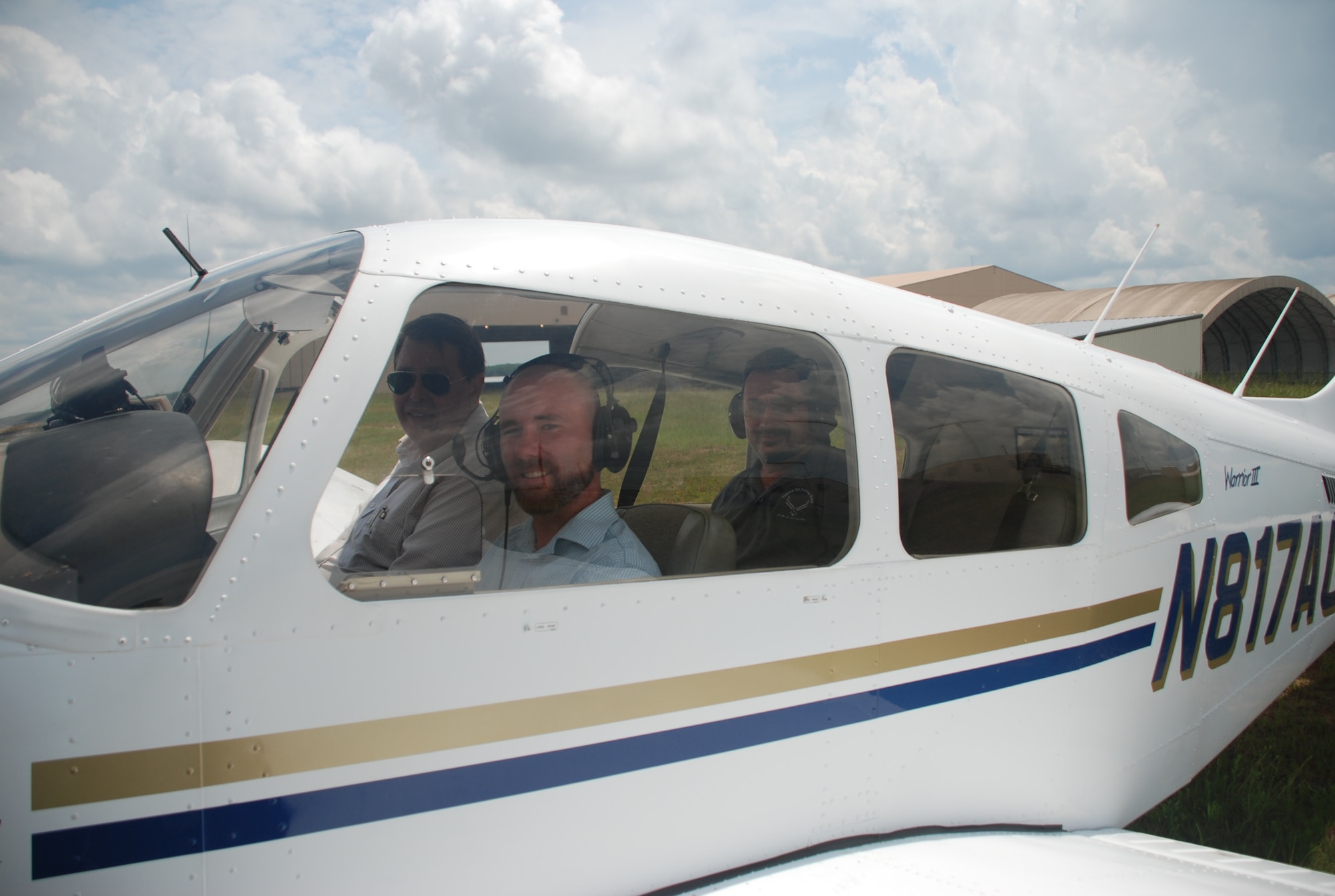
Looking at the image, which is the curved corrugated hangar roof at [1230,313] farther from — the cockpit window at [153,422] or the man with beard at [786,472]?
the cockpit window at [153,422]

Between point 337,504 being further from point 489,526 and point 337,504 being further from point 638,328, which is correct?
point 638,328

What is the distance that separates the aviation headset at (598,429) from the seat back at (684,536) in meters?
→ 0.16

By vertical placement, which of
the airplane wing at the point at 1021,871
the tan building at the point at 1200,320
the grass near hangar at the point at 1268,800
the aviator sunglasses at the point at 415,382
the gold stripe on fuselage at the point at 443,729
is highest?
the tan building at the point at 1200,320

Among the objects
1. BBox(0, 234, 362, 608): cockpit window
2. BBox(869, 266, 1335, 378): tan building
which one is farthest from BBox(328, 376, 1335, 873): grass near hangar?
BBox(869, 266, 1335, 378): tan building

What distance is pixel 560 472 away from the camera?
6.07ft

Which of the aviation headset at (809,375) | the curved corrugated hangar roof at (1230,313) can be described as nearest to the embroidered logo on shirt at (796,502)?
the aviation headset at (809,375)

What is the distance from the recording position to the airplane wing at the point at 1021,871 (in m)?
1.76

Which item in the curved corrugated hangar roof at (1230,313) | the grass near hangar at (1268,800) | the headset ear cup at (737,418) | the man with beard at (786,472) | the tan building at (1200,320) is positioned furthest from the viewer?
the curved corrugated hangar roof at (1230,313)

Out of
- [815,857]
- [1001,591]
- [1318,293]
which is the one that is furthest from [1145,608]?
[1318,293]

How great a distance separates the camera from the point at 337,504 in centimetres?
177

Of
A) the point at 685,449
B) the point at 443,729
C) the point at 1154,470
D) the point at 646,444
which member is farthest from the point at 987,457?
the point at 443,729

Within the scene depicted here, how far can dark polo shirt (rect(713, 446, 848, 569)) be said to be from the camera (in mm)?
1894

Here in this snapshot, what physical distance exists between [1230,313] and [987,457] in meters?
30.8

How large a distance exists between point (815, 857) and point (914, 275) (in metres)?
37.9
